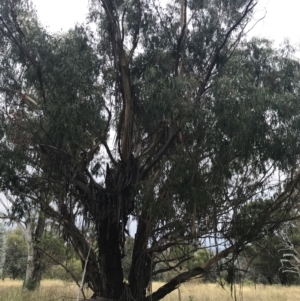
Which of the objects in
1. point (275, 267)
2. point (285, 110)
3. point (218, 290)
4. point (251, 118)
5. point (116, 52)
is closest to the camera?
point (251, 118)

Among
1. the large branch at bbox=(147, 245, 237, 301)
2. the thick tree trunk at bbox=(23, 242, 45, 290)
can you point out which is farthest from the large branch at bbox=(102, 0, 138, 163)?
the thick tree trunk at bbox=(23, 242, 45, 290)

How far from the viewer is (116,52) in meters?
8.12

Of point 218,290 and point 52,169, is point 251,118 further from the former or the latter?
point 218,290

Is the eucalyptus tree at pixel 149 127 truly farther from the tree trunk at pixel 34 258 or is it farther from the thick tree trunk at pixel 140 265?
the tree trunk at pixel 34 258

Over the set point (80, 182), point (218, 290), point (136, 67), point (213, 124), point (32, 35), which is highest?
point (32, 35)

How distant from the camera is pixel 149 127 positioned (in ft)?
27.4

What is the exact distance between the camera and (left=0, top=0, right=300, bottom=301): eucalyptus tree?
23.9ft

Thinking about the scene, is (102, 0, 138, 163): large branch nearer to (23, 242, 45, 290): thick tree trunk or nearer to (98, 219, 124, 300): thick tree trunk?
(98, 219, 124, 300): thick tree trunk

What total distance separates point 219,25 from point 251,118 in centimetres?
236

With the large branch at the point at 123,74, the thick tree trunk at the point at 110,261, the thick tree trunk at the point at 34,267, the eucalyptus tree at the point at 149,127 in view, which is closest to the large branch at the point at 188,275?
the eucalyptus tree at the point at 149,127

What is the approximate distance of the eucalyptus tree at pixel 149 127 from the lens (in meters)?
7.29

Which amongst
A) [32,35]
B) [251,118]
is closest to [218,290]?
[251,118]

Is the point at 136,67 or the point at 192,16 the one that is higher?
the point at 192,16

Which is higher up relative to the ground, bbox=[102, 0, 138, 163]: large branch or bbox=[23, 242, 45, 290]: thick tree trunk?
bbox=[102, 0, 138, 163]: large branch
